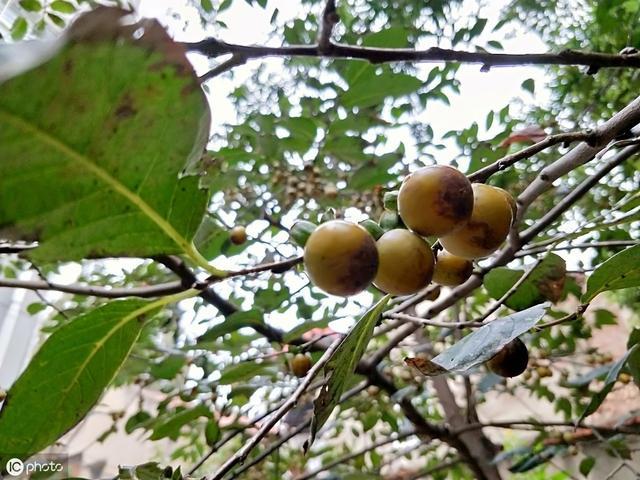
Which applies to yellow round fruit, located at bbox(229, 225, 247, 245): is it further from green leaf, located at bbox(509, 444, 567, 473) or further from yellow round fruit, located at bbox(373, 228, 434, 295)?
green leaf, located at bbox(509, 444, 567, 473)

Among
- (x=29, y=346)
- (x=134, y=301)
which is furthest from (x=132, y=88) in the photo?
(x=29, y=346)

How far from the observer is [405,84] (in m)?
1.02

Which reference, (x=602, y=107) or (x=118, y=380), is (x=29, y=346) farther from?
(x=602, y=107)

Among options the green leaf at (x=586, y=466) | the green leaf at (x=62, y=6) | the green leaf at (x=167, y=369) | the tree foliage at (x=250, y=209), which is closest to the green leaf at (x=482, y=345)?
the tree foliage at (x=250, y=209)

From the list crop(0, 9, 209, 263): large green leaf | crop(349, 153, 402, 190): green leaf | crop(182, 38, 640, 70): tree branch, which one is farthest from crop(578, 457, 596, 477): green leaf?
crop(0, 9, 209, 263): large green leaf

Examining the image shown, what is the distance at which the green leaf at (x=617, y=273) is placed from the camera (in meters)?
0.45

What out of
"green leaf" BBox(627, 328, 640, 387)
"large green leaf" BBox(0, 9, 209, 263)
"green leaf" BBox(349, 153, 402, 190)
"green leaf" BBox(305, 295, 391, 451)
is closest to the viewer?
"large green leaf" BBox(0, 9, 209, 263)

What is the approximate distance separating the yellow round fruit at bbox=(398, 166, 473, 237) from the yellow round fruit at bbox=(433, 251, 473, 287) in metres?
0.07

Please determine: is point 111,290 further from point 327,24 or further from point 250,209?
point 250,209

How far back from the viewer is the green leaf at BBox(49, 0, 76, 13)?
1.23 meters

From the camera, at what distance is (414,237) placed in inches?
15.0

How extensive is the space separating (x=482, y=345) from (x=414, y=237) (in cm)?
9

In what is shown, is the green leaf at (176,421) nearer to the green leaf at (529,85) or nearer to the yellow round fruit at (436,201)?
the yellow round fruit at (436,201)

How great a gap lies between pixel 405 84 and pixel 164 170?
2.55 ft
